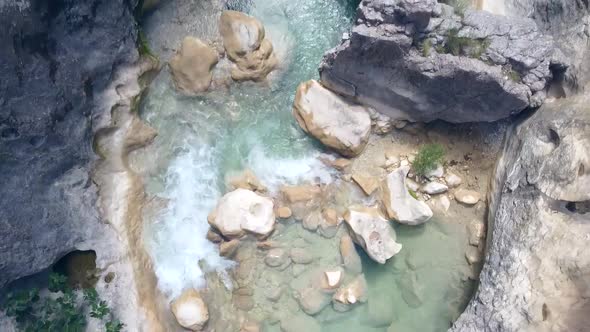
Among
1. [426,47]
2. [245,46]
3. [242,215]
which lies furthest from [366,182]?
[245,46]

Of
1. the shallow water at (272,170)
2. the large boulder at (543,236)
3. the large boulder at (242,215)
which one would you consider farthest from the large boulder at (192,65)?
the large boulder at (543,236)

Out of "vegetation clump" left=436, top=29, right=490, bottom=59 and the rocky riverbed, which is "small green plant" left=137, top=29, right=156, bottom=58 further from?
"vegetation clump" left=436, top=29, right=490, bottom=59

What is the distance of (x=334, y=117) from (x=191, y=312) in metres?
4.21

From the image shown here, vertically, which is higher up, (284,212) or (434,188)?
(434,188)

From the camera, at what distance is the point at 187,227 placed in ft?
26.2

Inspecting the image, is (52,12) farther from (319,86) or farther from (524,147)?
(524,147)

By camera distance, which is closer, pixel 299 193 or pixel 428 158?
pixel 428 158

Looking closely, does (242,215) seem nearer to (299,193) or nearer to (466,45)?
(299,193)

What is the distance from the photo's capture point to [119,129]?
24.7 ft

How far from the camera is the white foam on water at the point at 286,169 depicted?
8281mm

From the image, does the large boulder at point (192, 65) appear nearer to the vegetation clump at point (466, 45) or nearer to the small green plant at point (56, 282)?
the small green plant at point (56, 282)

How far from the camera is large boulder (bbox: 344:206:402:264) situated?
25.2ft

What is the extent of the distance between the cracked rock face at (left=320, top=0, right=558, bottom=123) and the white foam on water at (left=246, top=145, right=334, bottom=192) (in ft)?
6.65

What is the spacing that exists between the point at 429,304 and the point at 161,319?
4719 mm
